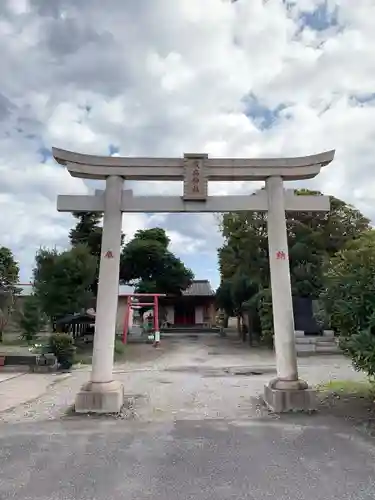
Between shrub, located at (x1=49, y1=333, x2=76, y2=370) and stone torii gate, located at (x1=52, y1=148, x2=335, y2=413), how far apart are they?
7598 millimetres

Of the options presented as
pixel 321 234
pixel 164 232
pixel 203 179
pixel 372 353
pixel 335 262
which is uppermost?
pixel 164 232

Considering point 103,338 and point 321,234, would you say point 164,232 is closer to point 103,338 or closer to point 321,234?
point 321,234

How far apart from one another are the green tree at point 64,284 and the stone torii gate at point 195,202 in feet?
39.4

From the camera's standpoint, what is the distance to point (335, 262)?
7.16 meters

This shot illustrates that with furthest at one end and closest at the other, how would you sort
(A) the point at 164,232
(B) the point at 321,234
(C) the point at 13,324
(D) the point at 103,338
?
(A) the point at 164,232
(C) the point at 13,324
(B) the point at 321,234
(D) the point at 103,338

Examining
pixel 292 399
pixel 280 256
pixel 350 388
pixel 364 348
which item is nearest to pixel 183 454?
pixel 292 399

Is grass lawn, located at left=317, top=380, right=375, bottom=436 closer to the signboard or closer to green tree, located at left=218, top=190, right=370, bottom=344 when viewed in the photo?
the signboard

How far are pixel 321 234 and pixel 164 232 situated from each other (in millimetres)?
18486

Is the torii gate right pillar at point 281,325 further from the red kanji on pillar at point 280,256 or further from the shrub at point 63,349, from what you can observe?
the shrub at point 63,349

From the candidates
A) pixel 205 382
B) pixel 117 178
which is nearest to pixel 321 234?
pixel 205 382

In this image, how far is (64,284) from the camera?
60.8 feet

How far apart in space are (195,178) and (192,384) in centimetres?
522

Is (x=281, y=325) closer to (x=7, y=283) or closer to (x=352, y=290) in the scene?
(x=352, y=290)

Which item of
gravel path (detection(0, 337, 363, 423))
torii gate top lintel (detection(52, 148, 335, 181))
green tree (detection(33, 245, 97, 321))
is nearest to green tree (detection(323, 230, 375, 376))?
torii gate top lintel (detection(52, 148, 335, 181))
